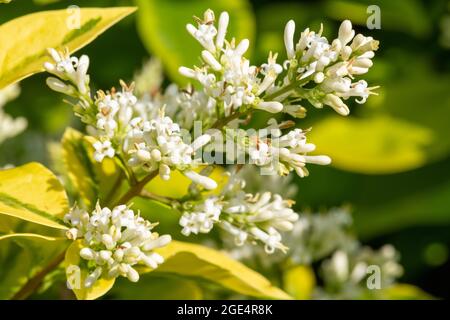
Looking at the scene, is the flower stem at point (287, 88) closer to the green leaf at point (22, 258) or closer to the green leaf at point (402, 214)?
the green leaf at point (22, 258)

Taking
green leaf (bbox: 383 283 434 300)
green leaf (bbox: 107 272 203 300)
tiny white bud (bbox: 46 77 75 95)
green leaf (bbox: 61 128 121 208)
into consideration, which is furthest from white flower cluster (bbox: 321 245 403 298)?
tiny white bud (bbox: 46 77 75 95)

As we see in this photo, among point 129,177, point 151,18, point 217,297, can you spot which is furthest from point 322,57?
point 151,18

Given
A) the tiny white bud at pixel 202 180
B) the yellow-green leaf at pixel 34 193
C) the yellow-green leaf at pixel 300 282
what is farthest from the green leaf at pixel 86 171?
the yellow-green leaf at pixel 300 282

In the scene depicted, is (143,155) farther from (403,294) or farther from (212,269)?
(403,294)

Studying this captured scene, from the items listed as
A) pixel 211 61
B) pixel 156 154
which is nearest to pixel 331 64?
pixel 211 61

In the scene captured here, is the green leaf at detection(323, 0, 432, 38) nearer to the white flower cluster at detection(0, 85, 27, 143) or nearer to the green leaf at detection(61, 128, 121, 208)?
the white flower cluster at detection(0, 85, 27, 143)
